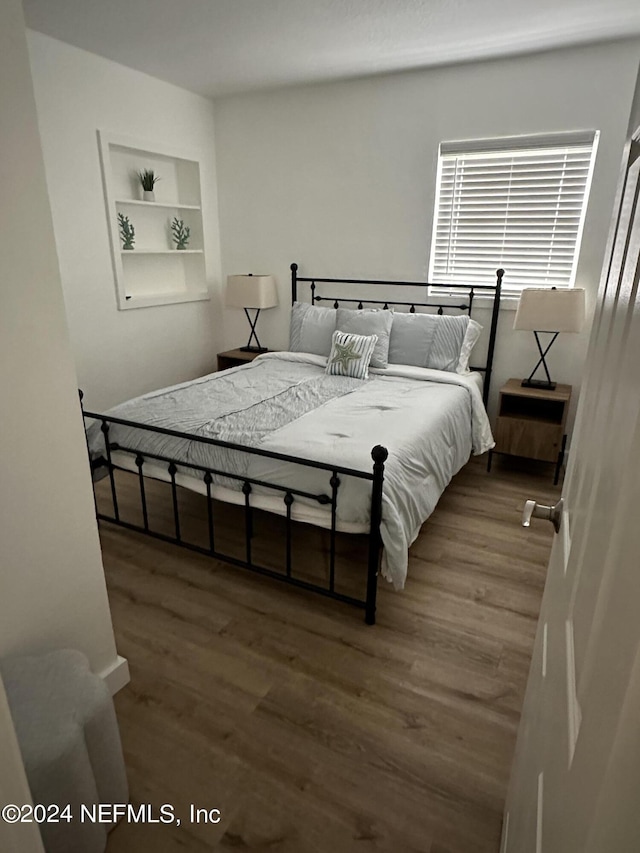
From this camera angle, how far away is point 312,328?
3936mm

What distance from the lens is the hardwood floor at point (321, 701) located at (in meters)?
1.42

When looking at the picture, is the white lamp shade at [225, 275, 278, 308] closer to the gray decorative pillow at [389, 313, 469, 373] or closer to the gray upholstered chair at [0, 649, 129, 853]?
the gray decorative pillow at [389, 313, 469, 373]

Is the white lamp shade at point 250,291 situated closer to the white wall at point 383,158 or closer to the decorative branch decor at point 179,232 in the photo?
the white wall at point 383,158

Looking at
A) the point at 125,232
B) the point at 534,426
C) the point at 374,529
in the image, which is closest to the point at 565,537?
the point at 374,529

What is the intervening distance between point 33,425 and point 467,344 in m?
2.91

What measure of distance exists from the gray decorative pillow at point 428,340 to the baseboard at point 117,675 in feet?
8.53

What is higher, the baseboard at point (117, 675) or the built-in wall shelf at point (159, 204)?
the built-in wall shelf at point (159, 204)

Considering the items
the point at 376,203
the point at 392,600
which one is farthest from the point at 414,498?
the point at 376,203

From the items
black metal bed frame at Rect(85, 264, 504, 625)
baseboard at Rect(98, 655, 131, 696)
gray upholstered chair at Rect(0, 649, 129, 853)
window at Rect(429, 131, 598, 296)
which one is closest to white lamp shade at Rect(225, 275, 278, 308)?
window at Rect(429, 131, 598, 296)

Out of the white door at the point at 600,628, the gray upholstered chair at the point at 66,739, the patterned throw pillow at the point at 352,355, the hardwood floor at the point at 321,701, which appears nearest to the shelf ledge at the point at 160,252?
the patterned throw pillow at the point at 352,355

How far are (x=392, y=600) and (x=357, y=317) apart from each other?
84.7 inches

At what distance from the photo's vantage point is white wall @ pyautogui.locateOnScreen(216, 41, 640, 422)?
319 centimetres

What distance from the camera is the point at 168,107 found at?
3.94 m

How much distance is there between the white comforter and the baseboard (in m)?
0.82
